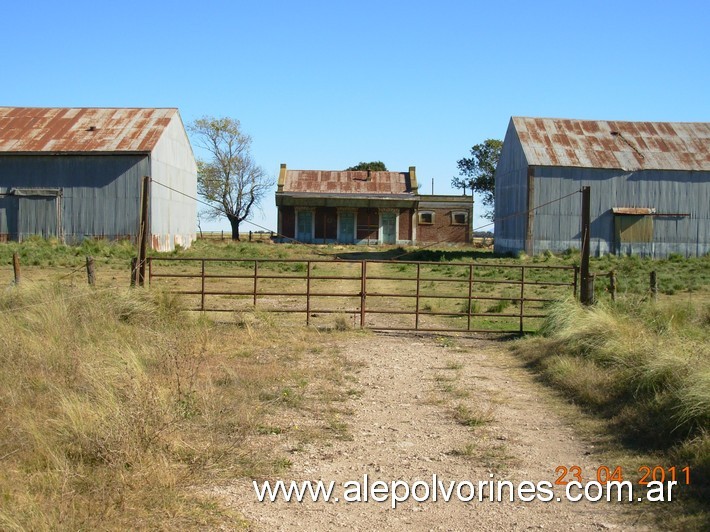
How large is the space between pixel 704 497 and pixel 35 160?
3327cm

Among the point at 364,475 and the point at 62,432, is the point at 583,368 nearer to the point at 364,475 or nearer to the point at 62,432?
the point at 364,475

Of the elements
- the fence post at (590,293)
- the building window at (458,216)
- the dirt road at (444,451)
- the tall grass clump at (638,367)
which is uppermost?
the building window at (458,216)

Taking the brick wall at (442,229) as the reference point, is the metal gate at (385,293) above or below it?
below

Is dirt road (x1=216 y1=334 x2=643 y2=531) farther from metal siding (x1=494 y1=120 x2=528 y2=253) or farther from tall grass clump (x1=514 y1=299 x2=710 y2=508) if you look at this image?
metal siding (x1=494 y1=120 x2=528 y2=253)

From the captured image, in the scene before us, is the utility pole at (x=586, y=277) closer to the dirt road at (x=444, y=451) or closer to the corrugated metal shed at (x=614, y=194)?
the dirt road at (x=444, y=451)

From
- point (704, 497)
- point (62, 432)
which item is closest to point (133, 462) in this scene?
point (62, 432)

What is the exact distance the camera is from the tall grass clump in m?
7.27

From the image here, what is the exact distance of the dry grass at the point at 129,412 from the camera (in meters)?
5.47

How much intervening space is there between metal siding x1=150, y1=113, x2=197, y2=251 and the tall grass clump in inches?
959

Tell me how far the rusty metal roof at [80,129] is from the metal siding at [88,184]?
490mm

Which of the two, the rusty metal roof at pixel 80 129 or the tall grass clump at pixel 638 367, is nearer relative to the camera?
the tall grass clump at pixel 638 367

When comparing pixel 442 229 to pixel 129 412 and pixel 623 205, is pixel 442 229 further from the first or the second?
pixel 129 412
